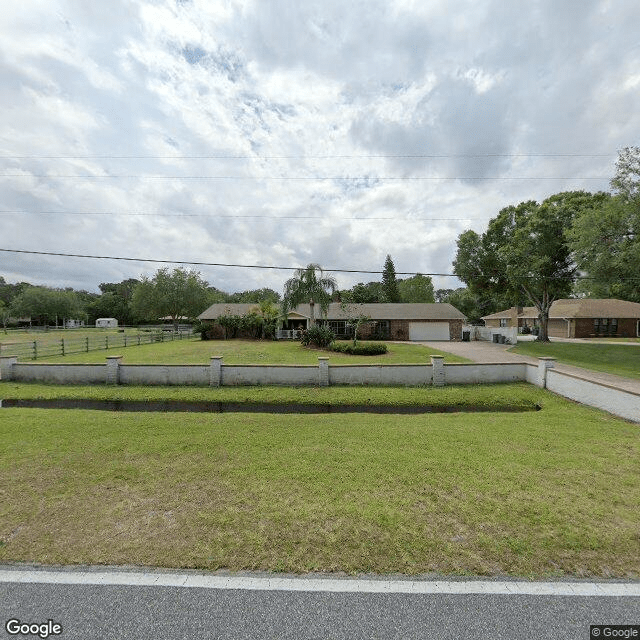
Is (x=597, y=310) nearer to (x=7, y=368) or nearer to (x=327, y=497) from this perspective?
(x=327, y=497)

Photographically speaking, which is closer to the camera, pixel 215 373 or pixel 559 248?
pixel 215 373

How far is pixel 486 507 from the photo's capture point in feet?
12.6

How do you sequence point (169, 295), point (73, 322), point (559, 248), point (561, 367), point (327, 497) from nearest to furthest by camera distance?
point (327, 497)
point (561, 367)
point (559, 248)
point (169, 295)
point (73, 322)

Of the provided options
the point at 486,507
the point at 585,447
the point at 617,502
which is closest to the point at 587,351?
the point at 585,447

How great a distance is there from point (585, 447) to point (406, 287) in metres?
56.4

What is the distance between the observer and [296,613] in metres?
2.40

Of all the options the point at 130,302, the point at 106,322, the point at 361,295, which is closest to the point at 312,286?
the point at 361,295

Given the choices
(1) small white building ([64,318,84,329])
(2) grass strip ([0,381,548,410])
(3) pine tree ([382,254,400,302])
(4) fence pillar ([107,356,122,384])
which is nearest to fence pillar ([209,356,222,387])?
(2) grass strip ([0,381,548,410])

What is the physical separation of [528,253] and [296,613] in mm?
28381

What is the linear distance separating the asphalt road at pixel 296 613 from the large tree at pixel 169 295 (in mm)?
46908

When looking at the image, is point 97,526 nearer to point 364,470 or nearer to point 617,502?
point 364,470

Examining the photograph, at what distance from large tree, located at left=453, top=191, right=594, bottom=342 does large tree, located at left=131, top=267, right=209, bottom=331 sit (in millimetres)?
37401

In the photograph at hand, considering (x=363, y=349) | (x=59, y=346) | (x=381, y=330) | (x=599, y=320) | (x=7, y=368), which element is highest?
(x=599, y=320)

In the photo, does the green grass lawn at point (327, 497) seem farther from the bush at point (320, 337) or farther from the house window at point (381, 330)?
the house window at point (381, 330)
